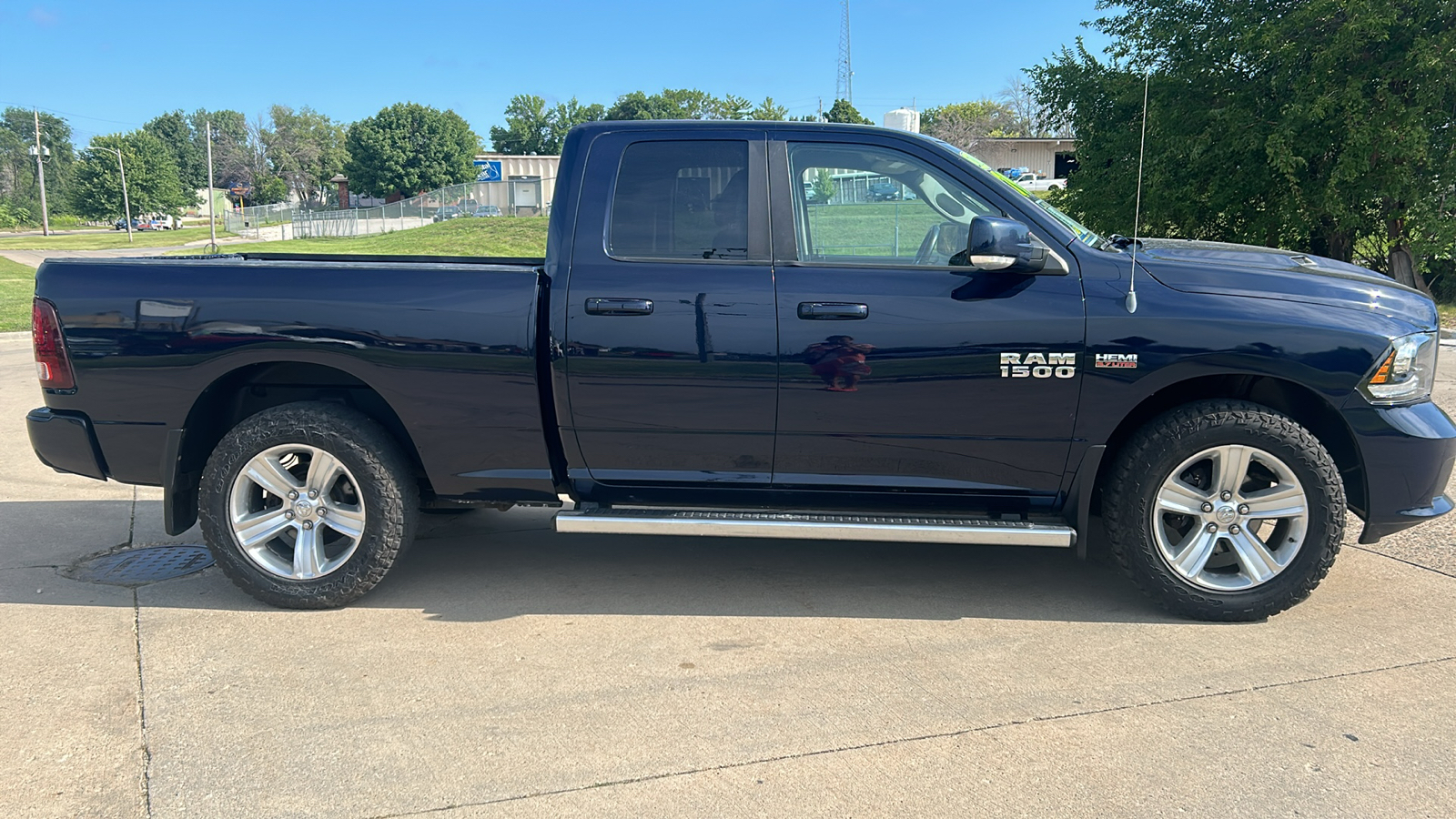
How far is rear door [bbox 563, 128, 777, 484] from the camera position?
3.84 metres

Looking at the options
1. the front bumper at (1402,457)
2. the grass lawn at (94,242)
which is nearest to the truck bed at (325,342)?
the front bumper at (1402,457)

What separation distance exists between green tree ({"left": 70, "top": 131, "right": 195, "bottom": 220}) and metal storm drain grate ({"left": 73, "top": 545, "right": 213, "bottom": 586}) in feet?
272

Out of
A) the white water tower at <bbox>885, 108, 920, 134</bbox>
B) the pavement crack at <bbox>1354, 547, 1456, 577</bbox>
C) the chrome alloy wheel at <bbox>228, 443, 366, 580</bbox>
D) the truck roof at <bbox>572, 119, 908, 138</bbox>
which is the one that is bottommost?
the pavement crack at <bbox>1354, 547, 1456, 577</bbox>

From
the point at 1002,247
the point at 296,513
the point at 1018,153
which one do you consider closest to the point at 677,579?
the point at 296,513

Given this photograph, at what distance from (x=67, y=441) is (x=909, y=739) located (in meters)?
3.61

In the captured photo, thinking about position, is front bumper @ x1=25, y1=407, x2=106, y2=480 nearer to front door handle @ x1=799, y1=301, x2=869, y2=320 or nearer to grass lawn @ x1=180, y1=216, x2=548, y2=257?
front door handle @ x1=799, y1=301, x2=869, y2=320

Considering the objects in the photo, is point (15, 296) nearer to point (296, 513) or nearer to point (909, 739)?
point (296, 513)

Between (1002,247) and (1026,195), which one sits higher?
(1026,195)

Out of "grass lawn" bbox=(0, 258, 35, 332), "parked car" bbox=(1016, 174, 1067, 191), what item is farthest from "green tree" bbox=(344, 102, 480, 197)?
"parked car" bbox=(1016, 174, 1067, 191)

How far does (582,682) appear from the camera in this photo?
3.48 m

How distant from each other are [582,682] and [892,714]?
1.08 meters

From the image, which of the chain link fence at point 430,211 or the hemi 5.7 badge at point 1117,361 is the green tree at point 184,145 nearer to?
the chain link fence at point 430,211

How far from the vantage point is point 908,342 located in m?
3.78

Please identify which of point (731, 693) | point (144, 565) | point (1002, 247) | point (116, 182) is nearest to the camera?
point (731, 693)
